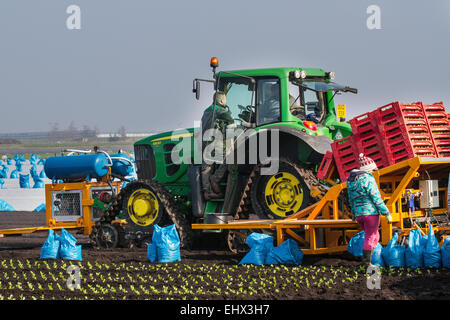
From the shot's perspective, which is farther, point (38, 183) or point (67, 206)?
point (38, 183)

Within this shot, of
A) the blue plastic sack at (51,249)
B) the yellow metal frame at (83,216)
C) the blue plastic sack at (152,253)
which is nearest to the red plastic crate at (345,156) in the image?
the blue plastic sack at (152,253)

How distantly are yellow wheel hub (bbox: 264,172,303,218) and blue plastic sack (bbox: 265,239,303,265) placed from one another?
94 centimetres

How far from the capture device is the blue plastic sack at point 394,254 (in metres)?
8.74

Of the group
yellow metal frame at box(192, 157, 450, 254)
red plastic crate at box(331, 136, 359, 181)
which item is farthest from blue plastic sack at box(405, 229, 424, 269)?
red plastic crate at box(331, 136, 359, 181)

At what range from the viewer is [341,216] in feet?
32.3

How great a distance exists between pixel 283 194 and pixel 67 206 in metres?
4.40

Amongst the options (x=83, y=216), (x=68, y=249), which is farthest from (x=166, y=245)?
(x=83, y=216)

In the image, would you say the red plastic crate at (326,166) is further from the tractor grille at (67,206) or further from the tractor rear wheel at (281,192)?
the tractor grille at (67,206)

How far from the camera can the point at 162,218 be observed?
11.8 m

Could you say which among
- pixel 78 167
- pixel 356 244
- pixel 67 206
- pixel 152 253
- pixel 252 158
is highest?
pixel 252 158

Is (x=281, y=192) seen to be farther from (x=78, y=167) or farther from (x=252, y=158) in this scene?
(x=78, y=167)

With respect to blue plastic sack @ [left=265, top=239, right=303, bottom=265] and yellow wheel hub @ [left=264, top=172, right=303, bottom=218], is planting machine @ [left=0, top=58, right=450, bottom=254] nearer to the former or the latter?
yellow wheel hub @ [left=264, top=172, right=303, bottom=218]

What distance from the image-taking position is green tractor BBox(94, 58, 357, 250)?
10.5 meters

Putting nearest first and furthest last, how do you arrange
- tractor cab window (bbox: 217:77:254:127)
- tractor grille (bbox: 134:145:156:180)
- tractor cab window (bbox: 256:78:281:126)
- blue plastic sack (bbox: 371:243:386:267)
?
1. blue plastic sack (bbox: 371:243:386:267)
2. tractor cab window (bbox: 256:78:281:126)
3. tractor cab window (bbox: 217:77:254:127)
4. tractor grille (bbox: 134:145:156:180)
